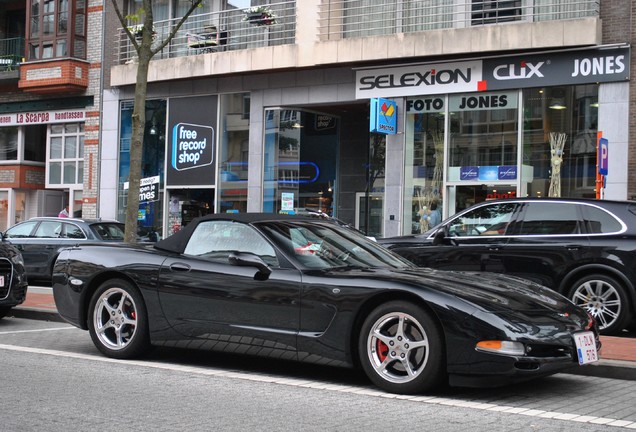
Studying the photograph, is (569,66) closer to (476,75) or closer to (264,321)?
(476,75)

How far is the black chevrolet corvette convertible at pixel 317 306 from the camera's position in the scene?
5.90 meters

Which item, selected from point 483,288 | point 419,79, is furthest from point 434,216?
point 483,288

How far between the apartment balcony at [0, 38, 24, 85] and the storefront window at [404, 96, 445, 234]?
13609 millimetres

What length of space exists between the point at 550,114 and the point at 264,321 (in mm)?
11997

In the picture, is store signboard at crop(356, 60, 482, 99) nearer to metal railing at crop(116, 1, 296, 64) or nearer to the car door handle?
metal railing at crop(116, 1, 296, 64)

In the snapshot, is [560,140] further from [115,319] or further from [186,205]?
[115,319]

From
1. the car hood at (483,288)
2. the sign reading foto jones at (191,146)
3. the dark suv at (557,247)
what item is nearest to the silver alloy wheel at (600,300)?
the dark suv at (557,247)

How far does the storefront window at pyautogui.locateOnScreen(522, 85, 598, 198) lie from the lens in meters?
16.6

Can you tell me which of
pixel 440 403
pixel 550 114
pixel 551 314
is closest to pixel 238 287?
pixel 440 403

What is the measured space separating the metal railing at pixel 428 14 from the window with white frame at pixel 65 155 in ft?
31.3

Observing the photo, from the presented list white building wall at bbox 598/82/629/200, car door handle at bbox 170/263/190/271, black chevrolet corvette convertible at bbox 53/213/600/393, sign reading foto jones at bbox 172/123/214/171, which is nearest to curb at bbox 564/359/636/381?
black chevrolet corvette convertible at bbox 53/213/600/393

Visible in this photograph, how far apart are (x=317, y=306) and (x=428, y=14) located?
13.5 metres

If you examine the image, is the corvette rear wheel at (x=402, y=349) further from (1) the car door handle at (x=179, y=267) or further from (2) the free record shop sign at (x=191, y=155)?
(2) the free record shop sign at (x=191, y=155)

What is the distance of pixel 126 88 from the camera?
23.9 metres
